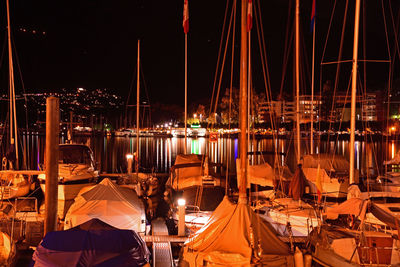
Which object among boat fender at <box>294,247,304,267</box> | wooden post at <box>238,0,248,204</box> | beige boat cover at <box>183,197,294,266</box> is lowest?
boat fender at <box>294,247,304,267</box>

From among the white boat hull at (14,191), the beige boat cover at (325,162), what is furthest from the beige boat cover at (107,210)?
the beige boat cover at (325,162)

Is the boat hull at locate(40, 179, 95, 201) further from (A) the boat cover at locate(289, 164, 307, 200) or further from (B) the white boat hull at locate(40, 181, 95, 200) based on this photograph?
(A) the boat cover at locate(289, 164, 307, 200)

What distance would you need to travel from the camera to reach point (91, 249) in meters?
7.68

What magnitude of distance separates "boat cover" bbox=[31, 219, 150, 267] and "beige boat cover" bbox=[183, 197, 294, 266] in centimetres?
125

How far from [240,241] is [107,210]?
19.4 ft

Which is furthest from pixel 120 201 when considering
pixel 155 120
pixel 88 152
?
pixel 155 120

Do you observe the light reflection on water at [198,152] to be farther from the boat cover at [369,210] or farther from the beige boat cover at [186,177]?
the boat cover at [369,210]

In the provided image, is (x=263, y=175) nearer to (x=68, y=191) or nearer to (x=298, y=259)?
(x=68, y=191)

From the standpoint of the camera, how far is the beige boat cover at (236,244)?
7.97 meters

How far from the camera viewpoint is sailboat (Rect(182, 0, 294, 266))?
26.2ft

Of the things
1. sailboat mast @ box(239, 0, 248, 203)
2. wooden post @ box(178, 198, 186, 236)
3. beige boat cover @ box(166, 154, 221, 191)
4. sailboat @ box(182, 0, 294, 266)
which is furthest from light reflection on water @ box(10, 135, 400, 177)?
sailboat @ box(182, 0, 294, 266)

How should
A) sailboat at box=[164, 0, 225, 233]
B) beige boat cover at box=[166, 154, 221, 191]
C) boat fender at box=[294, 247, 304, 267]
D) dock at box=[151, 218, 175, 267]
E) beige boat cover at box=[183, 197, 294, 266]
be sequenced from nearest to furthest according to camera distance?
beige boat cover at box=[183, 197, 294, 266], boat fender at box=[294, 247, 304, 267], dock at box=[151, 218, 175, 267], sailboat at box=[164, 0, 225, 233], beige boat cover at box=[166, 154, 221, 191]

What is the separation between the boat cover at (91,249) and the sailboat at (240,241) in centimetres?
128

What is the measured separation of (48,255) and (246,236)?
14.1 feet
